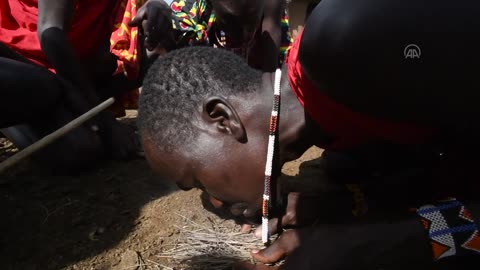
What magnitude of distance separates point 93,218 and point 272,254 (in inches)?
34.4

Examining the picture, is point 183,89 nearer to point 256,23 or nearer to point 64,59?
point 64,59

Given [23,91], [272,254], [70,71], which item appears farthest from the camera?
[70,71]

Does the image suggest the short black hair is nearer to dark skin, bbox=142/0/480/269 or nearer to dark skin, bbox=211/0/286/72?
dark skin, bbox=142/0/480/269

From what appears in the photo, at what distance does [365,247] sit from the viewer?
1.16 metres

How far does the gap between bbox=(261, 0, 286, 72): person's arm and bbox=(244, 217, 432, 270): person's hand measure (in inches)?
76.6

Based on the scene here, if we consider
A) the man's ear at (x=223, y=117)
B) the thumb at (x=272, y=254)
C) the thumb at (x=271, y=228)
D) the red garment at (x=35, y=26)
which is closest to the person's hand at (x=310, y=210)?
the thumb at (x=271, y=228)

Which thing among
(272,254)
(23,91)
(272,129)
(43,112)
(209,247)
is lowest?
(209,247)

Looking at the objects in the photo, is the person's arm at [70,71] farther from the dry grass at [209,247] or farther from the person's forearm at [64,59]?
the dry grass at [209,247]

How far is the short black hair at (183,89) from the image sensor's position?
54.2 inches

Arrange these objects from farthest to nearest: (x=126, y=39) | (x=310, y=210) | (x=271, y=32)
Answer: (x=271, y=32), (x=126, y=39), (x=310, y=210)

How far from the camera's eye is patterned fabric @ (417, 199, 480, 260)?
1.14 metres

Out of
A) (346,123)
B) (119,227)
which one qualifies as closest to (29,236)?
(119,227)

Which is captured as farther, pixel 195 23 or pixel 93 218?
pixel 195 23

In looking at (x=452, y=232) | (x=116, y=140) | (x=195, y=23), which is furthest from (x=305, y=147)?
(x=195, y=23)
